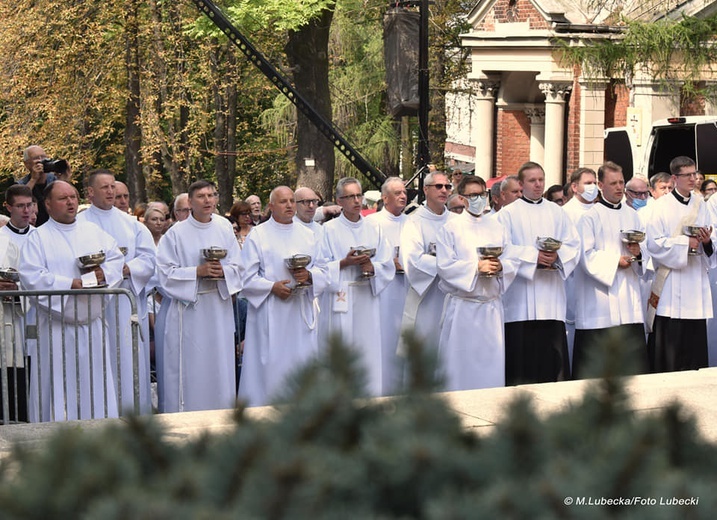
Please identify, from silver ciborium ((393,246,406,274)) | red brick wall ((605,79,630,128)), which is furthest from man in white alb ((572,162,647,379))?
red brick wall ((605,79,630,128))

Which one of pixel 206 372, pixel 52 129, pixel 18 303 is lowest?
pixel 206 372

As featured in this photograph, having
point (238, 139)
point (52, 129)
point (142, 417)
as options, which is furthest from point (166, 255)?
point (238, 139)

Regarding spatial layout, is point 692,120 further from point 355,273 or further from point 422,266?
point 355,273

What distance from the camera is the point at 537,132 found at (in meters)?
34.9

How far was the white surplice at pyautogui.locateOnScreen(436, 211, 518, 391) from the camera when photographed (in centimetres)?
→ 1041

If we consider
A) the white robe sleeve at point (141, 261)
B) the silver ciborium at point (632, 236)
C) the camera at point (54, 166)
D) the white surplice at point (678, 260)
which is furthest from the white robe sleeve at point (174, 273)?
the white surplice at point (678, 260)

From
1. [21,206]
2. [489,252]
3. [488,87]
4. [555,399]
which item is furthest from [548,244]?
[488,87]

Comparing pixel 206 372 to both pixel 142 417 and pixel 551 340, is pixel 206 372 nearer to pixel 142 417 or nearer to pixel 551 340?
pixel 551 340

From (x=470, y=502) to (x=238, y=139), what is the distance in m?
43.2

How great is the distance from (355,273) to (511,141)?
24.8 metres

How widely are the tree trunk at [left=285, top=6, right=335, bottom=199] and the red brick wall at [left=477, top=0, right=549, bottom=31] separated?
927 cm

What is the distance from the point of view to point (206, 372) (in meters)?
10.5

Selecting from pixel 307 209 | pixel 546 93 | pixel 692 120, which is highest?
pixel 546 93

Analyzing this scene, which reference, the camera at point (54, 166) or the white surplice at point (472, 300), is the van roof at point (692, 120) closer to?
the white surplice at point (472, 300)
